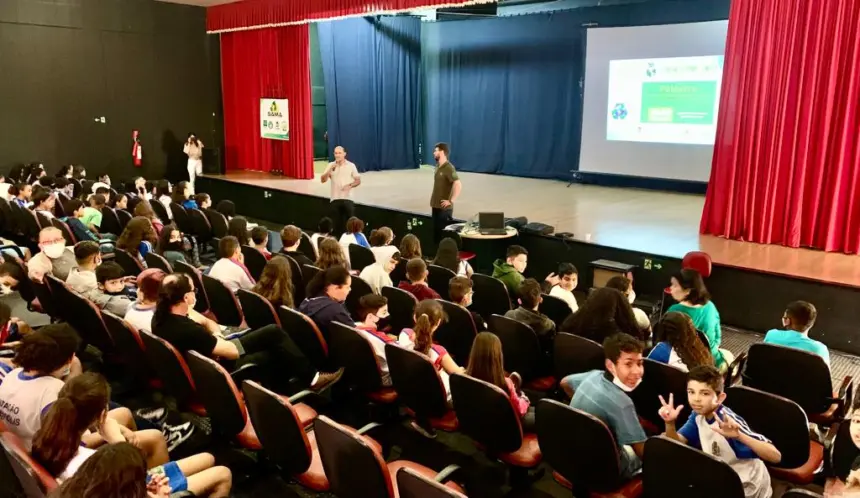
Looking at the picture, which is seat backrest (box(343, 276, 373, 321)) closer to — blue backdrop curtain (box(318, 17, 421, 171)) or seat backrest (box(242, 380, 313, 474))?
seat backrest (box(242, 380, 313, 474))

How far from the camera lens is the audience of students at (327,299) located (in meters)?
3.95

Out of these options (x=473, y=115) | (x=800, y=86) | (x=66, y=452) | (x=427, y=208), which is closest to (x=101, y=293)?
(x=66, y=452)

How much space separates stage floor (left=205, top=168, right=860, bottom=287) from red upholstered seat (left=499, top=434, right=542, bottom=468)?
3891mm

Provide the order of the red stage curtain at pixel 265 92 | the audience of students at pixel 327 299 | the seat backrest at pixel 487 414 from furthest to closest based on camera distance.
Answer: the red stage curtain at pixel 265 92, the audience of students at pixel 327 299, the seat backrest at pixel 487 414

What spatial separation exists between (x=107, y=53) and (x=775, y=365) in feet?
40.6

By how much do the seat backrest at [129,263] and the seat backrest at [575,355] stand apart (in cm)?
366

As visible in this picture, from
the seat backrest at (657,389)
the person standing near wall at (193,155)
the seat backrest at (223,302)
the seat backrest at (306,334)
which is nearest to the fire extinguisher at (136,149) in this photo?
the person standing near wall at (193,155)

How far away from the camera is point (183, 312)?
3.63 m

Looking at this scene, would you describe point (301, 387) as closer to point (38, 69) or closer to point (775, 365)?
point (775, 365)

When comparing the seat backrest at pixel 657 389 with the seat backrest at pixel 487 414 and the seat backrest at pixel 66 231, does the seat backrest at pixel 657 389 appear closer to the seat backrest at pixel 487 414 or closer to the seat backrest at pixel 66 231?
the seat backrest at pixel 487 414

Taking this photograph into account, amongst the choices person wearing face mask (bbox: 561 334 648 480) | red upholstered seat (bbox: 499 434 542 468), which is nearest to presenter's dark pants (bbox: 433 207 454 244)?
red upholstered seat (bbox: 499 434 542 468)

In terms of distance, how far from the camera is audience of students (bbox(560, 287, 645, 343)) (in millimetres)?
3953

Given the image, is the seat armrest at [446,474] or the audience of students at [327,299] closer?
the seat armrest at [446,474]

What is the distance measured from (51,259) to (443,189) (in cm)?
418
